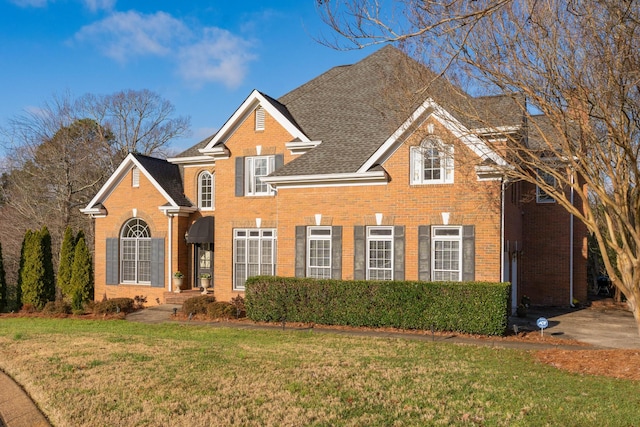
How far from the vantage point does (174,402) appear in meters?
8.03

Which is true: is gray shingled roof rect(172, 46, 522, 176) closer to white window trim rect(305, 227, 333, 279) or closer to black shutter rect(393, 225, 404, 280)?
white window trim rect(305, 227, 333, 279)

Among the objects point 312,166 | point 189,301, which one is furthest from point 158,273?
point 312,166

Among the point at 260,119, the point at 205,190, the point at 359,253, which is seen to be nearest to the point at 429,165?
the point at 359,253

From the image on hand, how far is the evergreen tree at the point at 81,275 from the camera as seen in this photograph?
23.6 metres

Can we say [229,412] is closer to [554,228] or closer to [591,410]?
[591,410]

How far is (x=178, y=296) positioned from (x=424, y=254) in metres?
10.3

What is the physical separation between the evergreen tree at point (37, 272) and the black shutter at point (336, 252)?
41.2ft

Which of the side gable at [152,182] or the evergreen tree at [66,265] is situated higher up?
the side gable at [152,182]

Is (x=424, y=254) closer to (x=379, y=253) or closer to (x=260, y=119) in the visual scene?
(x=379, y=253)

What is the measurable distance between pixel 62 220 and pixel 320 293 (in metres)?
21.9

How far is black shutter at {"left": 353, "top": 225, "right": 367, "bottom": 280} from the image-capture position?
58.9 ft

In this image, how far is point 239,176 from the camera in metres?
21.3

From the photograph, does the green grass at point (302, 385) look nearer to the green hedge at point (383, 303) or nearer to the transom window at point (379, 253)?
the green hedge at point (383, 303)

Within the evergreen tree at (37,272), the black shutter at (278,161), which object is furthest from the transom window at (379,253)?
the evergreen tree at (37,272)
